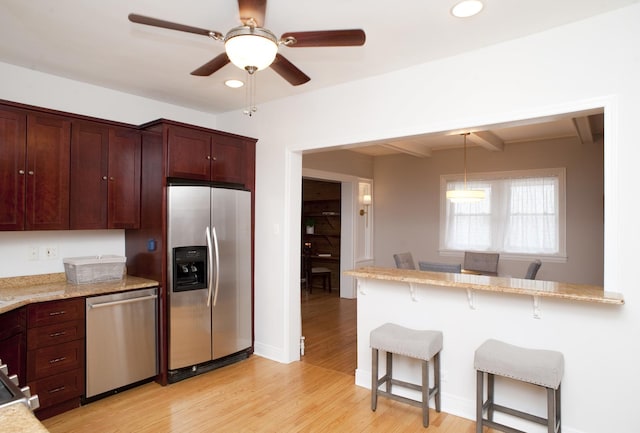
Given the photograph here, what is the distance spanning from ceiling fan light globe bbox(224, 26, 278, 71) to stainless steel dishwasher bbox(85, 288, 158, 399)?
226 centimetres

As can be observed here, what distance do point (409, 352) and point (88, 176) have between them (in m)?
2.98

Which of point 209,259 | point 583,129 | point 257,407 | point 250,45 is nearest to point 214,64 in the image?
point 250,45

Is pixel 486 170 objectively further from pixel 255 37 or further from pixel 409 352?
pixel 255 37

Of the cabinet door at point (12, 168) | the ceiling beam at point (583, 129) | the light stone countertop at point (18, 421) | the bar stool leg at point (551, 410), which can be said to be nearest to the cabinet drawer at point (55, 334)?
the cabinet door at point (12, 168)

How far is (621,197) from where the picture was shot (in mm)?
2246

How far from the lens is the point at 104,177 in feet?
11.0

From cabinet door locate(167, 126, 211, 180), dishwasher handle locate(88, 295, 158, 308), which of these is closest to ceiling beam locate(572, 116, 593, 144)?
cabinet door locate(167, 126, 211, 180)

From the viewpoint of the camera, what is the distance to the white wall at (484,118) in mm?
2244

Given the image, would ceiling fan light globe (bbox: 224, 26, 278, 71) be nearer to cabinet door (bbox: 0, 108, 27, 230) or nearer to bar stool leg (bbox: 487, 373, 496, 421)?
cabinet door (bbox: 0, 108, 27, 230)

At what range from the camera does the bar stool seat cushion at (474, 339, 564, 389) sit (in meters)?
2.21

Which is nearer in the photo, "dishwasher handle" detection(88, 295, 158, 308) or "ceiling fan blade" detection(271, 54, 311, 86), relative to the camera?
"ceiling fan blade" detection(271, 54, 311, 86)

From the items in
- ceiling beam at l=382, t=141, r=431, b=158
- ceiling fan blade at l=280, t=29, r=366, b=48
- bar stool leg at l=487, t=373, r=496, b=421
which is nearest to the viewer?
ceiling fan blade at l=280, t=29, r=366, b=48

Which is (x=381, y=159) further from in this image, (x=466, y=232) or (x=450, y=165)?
(x=466, y=232)

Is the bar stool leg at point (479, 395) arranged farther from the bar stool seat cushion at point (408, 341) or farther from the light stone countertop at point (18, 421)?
the light stone countertop at point (18, 421)
